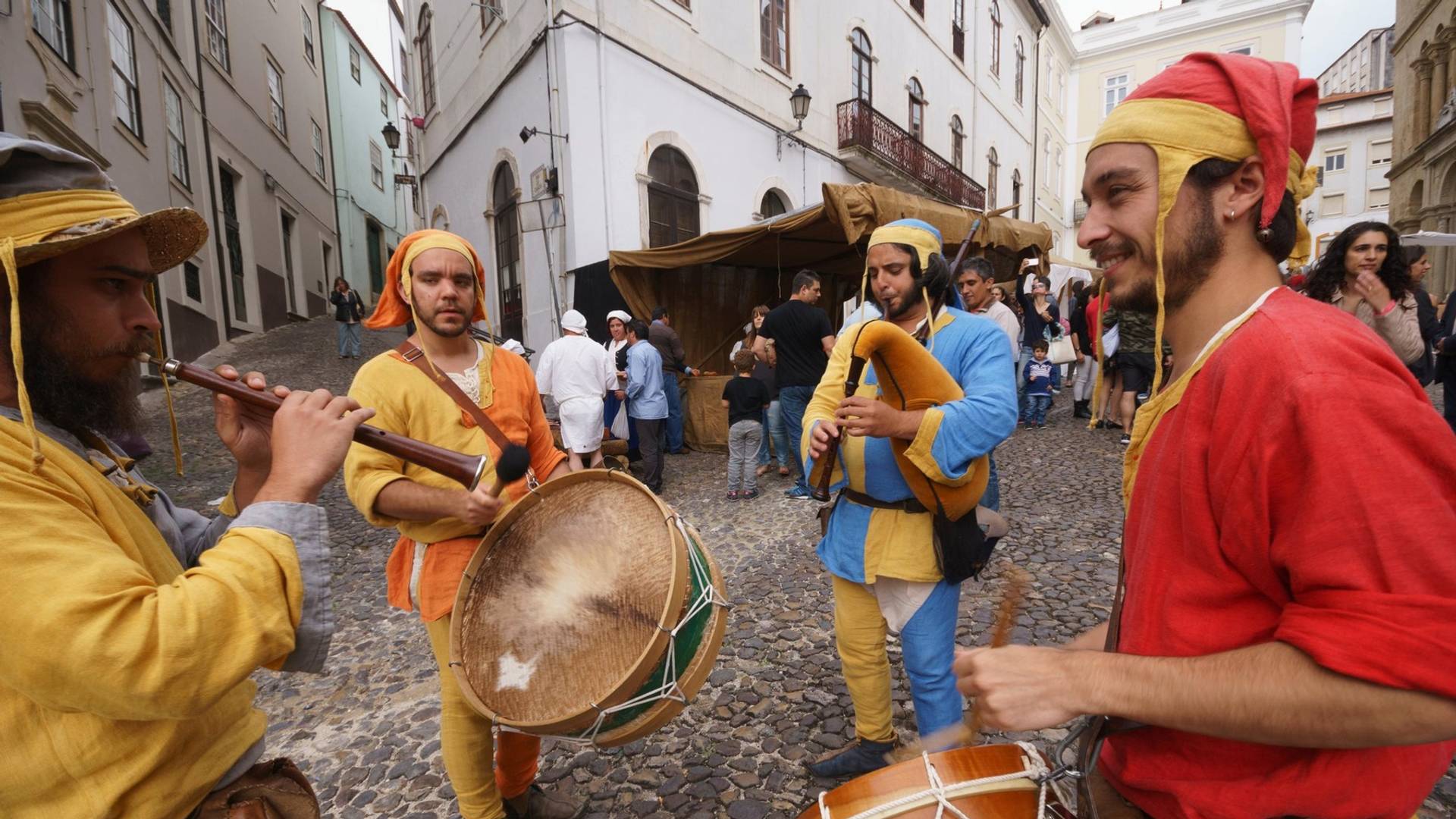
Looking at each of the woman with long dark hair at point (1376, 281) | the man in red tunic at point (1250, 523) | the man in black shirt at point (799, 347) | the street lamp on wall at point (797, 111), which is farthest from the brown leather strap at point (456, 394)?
the street lamp on wall at point (797, 111)

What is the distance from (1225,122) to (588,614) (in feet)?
5.75

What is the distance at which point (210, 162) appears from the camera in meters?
14.0

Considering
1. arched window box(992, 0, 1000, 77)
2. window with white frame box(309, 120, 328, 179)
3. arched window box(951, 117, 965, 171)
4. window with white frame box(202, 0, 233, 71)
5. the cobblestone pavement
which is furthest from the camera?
window with white frame box(309, 120, 328, 179)

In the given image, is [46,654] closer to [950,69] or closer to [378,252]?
[950,69]

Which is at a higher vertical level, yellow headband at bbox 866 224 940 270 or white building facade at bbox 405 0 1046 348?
white building facade at bbox 405 0 1046 348

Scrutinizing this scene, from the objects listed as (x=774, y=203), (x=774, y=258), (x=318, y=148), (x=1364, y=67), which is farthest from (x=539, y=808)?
(x=1364, y=67)

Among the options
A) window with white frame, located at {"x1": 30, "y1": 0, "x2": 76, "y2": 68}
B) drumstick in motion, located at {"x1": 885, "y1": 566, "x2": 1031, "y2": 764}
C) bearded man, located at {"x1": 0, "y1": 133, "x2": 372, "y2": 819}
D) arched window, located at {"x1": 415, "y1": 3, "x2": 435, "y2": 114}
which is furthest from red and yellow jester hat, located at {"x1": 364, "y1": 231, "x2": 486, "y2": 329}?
arched window, located at {"x1": 415, "y1": 3, "x2": 435, "y2": 114}

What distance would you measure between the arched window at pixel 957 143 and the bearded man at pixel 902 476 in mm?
19004

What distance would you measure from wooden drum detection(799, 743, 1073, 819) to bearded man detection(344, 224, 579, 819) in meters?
1.21

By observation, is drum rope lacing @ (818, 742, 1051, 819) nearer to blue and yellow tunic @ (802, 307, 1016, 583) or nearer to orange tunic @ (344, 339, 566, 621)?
blue and yellow tunic @ (802, 307, 1016, 583)

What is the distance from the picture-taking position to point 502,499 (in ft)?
6.31


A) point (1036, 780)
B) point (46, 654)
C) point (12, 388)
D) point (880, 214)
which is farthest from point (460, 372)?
point (880, 214)

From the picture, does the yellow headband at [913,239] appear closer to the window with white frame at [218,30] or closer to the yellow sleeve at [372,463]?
the yellow sleeve at [372,463]

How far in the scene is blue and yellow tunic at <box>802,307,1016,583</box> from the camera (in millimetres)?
1979
